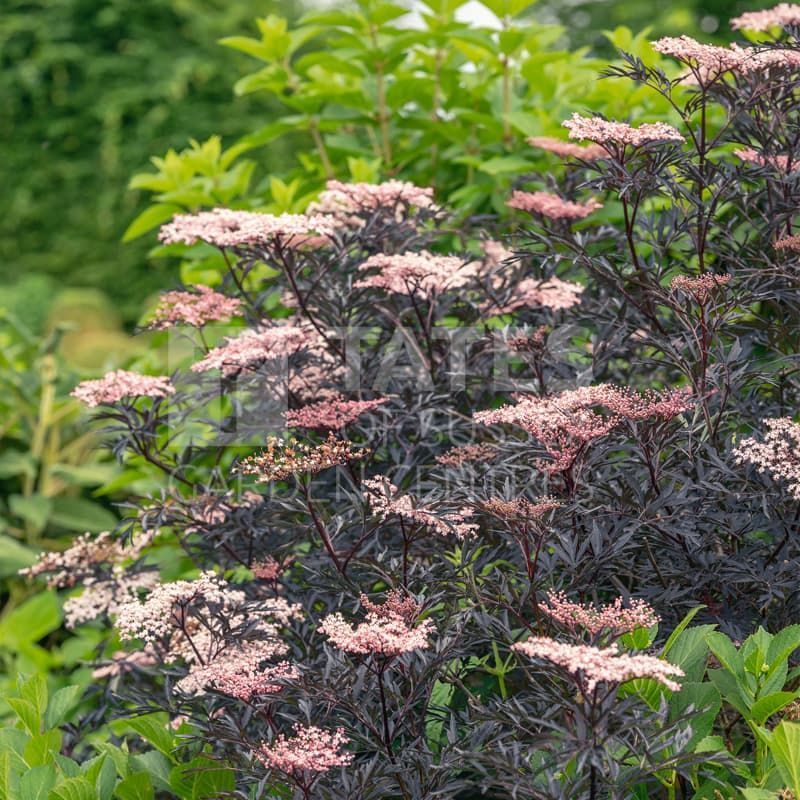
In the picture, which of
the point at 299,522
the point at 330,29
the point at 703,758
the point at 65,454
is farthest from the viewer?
the point at 65,454

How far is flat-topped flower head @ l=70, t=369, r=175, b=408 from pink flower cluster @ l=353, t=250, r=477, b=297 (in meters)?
0.53

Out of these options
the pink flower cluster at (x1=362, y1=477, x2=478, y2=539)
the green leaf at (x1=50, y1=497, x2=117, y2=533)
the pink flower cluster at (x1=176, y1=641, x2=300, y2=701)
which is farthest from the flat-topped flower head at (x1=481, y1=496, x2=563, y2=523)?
the green leaf at (x1=50, y1=497, x2=117, y2=533)

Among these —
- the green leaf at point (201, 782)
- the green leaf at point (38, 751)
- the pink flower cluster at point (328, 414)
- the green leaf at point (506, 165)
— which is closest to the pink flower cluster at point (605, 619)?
the pink flower cluster at point (328, 414)

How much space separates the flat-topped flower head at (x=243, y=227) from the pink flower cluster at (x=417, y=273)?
0.53 feet

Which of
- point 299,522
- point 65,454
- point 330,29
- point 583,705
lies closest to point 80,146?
point 65,454

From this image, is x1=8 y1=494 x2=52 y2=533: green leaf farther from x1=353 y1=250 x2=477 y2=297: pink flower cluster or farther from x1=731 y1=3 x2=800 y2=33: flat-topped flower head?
x1=731 y1=3 x2=800 y2=33: flat-topped flower head

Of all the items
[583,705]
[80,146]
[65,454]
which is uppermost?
[583,705]

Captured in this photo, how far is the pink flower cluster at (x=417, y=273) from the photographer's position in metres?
2.38

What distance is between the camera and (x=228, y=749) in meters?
2.02

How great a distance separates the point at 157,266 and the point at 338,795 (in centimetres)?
1143

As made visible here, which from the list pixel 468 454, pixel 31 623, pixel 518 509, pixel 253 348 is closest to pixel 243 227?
pixel 253 348

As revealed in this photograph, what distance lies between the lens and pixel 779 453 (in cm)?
197

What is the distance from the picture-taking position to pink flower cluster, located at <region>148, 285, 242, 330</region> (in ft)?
8.41

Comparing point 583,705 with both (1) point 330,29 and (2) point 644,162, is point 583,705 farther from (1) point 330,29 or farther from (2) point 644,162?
(1) point 330,29
